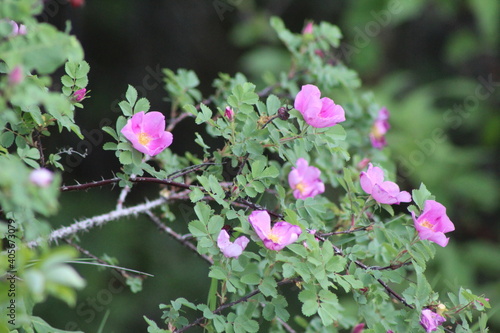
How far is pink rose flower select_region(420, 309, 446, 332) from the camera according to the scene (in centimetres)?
100

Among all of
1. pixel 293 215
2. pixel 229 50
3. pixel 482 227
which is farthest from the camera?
pixel 229 50

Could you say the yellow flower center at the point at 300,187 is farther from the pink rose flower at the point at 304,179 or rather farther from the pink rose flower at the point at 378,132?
the pink rose flower at the point at 378,132

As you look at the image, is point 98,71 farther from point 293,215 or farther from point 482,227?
point 293,215

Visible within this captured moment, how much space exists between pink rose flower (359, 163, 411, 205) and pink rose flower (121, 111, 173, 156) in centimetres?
38

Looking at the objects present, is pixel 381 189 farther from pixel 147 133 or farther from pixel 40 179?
pixel 40 179

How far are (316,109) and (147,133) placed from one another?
0.31m

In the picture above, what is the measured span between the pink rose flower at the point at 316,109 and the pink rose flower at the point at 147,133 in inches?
9.7

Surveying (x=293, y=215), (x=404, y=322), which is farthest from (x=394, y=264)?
(x=293, y=215)

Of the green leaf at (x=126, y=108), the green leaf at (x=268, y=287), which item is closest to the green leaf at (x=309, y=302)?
the green leaf at (x=268, y=287)

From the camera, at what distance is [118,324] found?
3006 mm

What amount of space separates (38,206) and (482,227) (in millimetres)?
2992

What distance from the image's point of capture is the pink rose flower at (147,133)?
1013mm

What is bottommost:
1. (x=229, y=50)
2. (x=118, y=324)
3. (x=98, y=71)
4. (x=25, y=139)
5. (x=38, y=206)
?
(x=118, y=324)

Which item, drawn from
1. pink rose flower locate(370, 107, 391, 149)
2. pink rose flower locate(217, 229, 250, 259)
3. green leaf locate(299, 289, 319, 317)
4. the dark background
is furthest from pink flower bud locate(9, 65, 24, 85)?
the dark background
